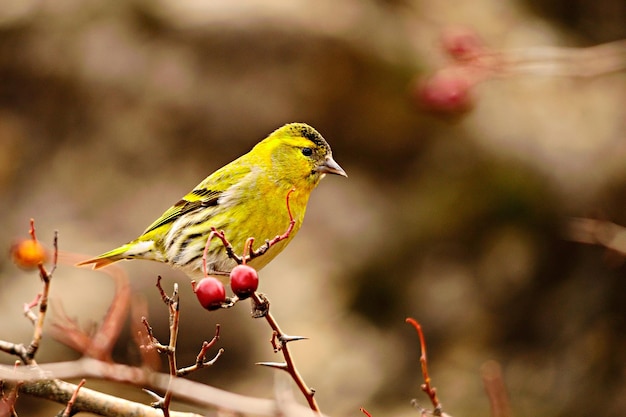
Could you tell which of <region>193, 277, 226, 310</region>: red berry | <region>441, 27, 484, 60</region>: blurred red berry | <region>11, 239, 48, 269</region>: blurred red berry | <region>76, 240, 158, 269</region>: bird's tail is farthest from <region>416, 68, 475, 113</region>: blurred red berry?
<region>11, 239, 48, 269</region>: blurred red berry

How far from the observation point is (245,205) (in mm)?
4180

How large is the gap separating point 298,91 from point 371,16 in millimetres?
1238

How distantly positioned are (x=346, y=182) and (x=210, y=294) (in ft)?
20.5

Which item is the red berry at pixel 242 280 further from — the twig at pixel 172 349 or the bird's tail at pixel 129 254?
the bird's tail at pixel 129 254

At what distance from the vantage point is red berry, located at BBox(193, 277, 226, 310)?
100 inches

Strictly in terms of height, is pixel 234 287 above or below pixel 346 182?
below

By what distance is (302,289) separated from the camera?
27.0ft

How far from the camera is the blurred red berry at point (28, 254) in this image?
2771mm

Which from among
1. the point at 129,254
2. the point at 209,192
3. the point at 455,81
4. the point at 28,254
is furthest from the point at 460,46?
the point at 28,254

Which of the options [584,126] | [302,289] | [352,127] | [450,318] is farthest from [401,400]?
[584,126]

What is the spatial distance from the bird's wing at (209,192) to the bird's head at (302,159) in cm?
24

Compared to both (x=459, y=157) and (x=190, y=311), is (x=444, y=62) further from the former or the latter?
(x=190, y=311)

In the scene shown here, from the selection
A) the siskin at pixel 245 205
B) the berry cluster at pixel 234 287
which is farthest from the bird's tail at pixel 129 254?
the berry cluster at pixel 234 287

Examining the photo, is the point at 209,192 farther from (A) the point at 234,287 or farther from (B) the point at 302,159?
→ (A) the point at 234,287
